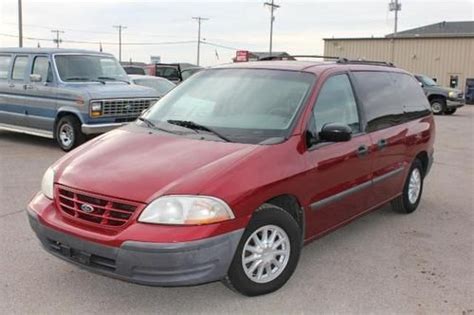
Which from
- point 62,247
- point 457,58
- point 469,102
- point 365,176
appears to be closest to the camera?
point 62,247

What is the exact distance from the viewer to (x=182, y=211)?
11.2 ft

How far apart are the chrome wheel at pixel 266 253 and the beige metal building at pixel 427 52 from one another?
114 ft

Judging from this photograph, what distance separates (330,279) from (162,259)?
153 cm

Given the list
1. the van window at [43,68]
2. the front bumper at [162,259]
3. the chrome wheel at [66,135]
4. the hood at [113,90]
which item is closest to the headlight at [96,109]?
the hood at [113,90]

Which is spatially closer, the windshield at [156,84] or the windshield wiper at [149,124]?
the windshield wiper at [149,124]

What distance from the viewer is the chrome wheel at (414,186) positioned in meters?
6.31

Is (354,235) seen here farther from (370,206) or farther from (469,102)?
(469,102)

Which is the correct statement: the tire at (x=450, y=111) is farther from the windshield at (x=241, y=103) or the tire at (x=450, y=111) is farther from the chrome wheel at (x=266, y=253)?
the chrome wheel at (x=266, y=253)

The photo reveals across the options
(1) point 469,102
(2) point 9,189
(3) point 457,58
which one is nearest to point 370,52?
(3) point 457,58

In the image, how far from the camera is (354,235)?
17.9 feet

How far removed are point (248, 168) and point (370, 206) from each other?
2.02 m

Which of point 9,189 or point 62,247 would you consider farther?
point 9,189

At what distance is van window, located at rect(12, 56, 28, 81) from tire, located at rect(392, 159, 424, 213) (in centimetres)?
795

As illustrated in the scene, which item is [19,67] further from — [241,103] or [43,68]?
[241,103]
